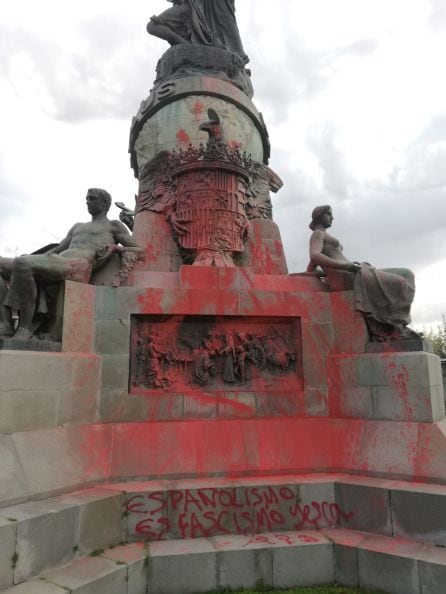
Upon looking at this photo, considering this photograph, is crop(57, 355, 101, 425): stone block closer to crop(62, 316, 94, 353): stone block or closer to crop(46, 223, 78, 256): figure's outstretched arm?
crop(62, 316, 94, 353): stone block

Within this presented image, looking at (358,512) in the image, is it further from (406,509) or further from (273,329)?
(273,329)

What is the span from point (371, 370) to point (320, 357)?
2.82 feet

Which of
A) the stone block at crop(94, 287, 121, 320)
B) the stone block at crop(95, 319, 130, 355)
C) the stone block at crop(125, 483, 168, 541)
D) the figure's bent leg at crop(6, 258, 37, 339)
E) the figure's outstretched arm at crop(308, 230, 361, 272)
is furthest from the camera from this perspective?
the figure's outstretched arm at crop(308, 230, 361, 272)

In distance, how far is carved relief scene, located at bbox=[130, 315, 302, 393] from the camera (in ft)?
22.7

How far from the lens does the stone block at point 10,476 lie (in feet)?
16.1

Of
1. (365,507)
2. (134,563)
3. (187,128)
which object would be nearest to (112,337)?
(134,563)

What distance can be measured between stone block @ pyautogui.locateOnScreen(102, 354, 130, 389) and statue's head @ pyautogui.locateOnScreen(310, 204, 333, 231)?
173 inches

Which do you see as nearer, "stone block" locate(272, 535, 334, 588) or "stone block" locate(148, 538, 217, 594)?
"stone block" locate(148, 538, 217, 594)

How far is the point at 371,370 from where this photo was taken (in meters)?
6.79

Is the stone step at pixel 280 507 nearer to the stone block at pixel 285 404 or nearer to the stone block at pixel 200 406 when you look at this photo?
the stone block at pixel 200 406

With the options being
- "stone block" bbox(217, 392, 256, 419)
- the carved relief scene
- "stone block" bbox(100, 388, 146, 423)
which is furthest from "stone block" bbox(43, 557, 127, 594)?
"stone block" bbox(217, 392, 256, 419)

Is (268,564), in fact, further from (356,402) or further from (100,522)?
(356,402)

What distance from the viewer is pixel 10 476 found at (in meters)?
5.00

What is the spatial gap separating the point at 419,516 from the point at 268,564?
1957 mm
